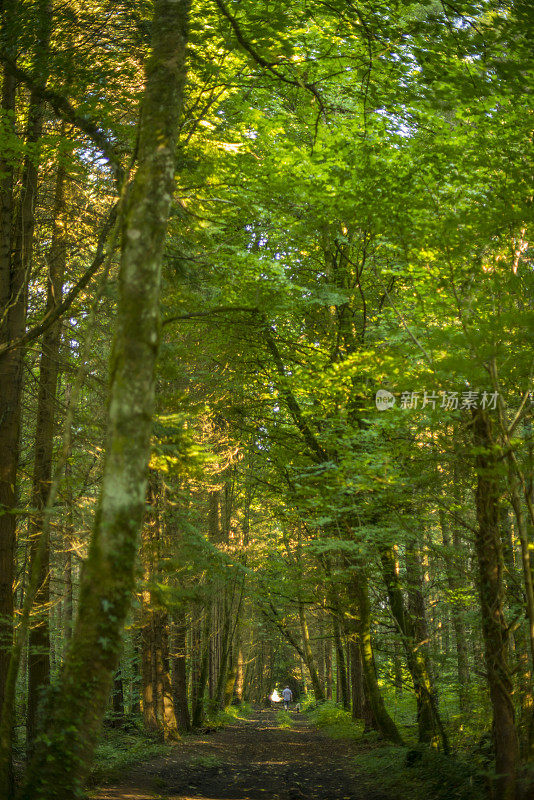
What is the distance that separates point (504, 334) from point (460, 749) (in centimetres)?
Result: 690

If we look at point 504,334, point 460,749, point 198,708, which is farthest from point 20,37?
point 198,708

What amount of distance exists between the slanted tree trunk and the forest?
0.02 meters

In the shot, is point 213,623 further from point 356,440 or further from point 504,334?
point 504,334

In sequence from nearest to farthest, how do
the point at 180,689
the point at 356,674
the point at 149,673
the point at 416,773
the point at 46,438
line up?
the point at 416,773
the point at 46,438
the point at 149,673
the point at 180,689
the point at 356,674

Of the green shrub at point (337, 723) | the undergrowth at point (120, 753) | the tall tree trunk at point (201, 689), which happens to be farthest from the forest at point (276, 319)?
the tall tree trunk at point (201, 689)

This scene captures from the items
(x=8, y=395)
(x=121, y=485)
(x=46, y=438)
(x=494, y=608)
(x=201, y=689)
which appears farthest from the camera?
(x=201, y=689)

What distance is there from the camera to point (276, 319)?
12.9 meters

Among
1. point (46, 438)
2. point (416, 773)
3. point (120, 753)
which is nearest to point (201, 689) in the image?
point (120, 753)

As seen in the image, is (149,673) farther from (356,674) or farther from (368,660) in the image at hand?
(356,674)

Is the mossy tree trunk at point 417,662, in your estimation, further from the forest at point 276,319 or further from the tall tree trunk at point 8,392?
the tall tree trunk at point 8,392

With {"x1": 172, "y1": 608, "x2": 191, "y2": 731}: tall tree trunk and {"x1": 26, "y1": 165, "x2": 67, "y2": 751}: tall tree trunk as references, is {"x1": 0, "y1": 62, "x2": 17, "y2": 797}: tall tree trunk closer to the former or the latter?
{"x1": 26, "y1": 165, "x2": 67, "y2": 751}: tall tree trunk

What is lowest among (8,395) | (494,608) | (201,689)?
(201,689)

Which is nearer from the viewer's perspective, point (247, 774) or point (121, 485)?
point (121, 485)

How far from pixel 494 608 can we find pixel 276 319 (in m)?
8.03
